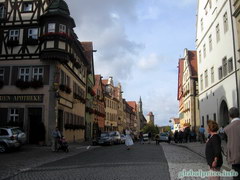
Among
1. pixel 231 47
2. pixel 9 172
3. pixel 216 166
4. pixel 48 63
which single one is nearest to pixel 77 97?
pixel 48 63

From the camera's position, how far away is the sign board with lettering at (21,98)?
28156 millimetres

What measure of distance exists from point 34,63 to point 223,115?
1865 cm

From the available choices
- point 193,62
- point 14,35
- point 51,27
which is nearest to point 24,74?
point 14,35

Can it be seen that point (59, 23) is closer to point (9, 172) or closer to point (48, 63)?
point (48, 63)

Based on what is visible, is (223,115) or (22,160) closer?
(22,160)

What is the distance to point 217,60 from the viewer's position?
30750 millimetres

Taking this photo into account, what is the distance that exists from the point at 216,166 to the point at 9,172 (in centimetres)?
831

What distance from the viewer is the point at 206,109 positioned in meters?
36.2

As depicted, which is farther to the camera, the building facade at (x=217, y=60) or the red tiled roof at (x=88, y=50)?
the red tiled roof at (x=88, y=50)

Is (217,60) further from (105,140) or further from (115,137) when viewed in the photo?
(115,137)

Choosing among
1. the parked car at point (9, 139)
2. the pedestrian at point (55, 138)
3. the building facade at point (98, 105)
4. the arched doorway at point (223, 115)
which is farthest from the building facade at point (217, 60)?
the building facade at point (98, 105)

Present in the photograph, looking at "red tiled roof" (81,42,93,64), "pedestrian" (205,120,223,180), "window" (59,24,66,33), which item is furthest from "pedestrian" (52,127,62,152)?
"red tiled roof" (81,42,93,64)

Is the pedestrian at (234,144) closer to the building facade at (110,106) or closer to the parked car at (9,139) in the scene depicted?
the parked car at (9,139)

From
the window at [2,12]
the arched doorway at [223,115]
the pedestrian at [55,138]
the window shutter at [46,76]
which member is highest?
the window at [2,12]
